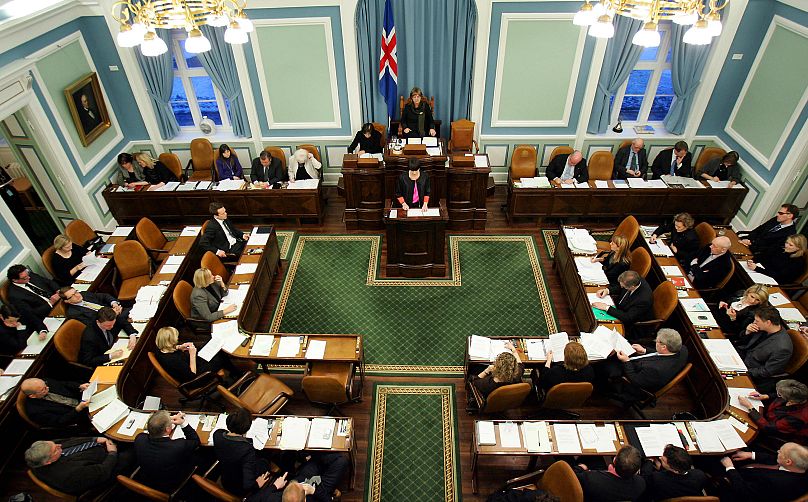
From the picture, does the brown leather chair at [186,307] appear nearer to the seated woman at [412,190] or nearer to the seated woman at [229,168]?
the seated woman at [229,168]

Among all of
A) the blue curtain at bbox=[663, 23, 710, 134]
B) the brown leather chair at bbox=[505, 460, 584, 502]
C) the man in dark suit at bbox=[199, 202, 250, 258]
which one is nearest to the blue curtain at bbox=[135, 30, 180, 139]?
the man in dark suit at bbox=[199, 202, 250, 258]

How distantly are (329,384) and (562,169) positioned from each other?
6.22 m

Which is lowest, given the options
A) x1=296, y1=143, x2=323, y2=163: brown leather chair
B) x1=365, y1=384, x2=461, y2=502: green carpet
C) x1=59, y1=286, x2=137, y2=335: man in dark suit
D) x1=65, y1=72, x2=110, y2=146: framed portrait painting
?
x1=365, y1=384, x2=461, y2=502: green carpet

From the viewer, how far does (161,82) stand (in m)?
9.30

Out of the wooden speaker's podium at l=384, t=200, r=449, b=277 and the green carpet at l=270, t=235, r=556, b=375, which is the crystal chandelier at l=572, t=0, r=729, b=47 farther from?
the green carpet at l=270, t=235, r=556, b=375

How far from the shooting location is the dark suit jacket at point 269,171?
29.9ft

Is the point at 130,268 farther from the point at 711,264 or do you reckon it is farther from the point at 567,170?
the point at 711,264

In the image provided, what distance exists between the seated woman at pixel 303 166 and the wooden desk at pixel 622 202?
380cm

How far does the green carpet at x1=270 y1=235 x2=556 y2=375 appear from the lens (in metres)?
7.02

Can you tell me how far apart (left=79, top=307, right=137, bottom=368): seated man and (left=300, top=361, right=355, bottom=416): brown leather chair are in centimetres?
230

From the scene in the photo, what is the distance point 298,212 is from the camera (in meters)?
9.25

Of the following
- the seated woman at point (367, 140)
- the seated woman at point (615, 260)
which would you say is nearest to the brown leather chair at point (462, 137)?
the seated woman at point (367, 140)

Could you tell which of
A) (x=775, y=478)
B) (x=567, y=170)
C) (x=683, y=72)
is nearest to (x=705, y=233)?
(x=567, y=170)

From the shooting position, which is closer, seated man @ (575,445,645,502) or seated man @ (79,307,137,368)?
seated man @ (575,445,645,502)
